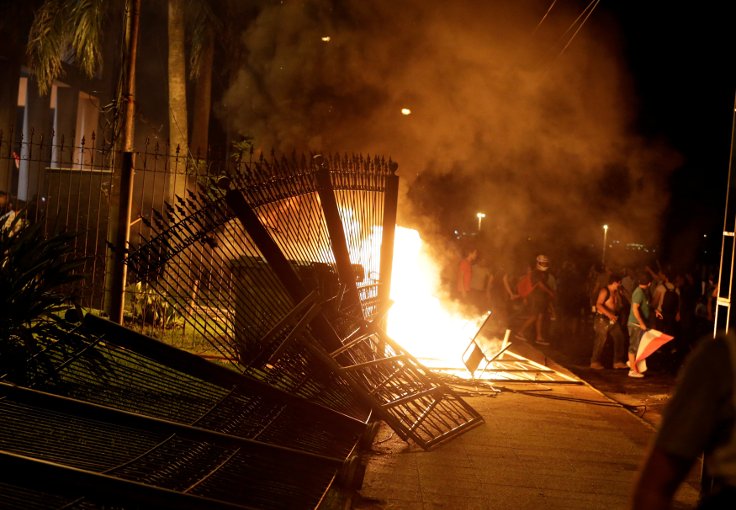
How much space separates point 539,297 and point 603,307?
295 cm

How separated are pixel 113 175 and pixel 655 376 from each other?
843 cm

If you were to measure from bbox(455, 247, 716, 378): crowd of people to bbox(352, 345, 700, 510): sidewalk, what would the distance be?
3.80 meters

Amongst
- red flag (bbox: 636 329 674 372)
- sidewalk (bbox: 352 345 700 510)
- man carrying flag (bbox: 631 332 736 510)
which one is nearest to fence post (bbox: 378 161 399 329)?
sidewalk (bbox: 352 345 700 510)

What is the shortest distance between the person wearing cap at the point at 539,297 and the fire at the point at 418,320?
9.13 ft

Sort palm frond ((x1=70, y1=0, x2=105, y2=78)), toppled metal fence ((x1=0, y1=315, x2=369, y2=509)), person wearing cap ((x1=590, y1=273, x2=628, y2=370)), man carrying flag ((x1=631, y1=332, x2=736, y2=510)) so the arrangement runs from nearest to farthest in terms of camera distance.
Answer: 1. man carrying flag ((x1=631, y1=332, x2=736, y2=510))
2. toppled metal fence ((x1=0, y1=315, x2=369, y2=509))
3. palm frond ((x1=70, y1=0, x2=105, y2=78))
4. person wearing cap ((x1=590, y1=273, x2=628, y2=370))

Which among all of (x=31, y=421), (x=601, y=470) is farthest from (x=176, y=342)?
(x=601, y=470)

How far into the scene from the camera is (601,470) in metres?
5.67

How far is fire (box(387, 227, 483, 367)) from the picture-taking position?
9969 mm

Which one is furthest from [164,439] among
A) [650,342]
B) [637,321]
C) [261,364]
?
[637,321]

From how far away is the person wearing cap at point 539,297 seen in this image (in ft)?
47.4

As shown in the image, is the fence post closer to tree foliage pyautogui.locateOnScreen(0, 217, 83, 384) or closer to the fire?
the fire

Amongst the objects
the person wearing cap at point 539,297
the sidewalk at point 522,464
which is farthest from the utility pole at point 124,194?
the person wearing cap at point 539,297

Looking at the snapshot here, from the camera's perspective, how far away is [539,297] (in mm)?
14445

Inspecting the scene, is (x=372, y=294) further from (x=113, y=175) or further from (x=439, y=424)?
(x=113, y=175)
